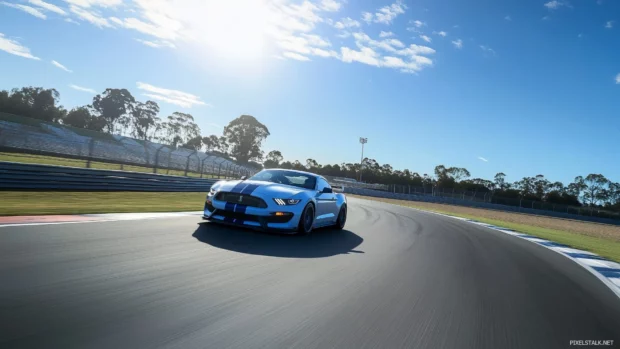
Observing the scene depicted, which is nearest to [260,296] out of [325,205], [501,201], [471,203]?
[325,205]

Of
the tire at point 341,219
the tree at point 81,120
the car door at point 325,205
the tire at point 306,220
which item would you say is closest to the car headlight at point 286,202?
the tire at point 306,220

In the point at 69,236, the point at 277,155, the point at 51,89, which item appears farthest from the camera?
the point at 277,155

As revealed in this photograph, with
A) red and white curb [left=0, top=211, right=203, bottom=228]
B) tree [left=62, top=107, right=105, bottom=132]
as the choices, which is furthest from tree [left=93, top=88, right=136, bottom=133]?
red and white curb [left=0, top=211, right=203, bottom=228]

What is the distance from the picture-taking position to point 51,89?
75.6 meters

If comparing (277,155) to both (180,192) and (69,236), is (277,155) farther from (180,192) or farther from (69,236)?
(69,236)

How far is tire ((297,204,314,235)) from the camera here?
7.81 m

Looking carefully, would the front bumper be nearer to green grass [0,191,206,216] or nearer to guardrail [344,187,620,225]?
green grass [0,191,206,216]

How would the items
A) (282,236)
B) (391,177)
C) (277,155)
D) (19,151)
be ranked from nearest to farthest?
(282,236), (19,151), (391,177), (277,155)

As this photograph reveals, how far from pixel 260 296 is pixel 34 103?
3269 inches

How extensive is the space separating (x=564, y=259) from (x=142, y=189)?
14617 mm

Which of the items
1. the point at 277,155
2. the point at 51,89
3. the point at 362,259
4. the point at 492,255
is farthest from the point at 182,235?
the point at 277,155

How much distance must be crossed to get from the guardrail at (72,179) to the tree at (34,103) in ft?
186

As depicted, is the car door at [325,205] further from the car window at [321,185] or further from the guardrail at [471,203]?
the guardrail at [471,203]

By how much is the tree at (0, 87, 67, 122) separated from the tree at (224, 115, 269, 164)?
1340 inches
